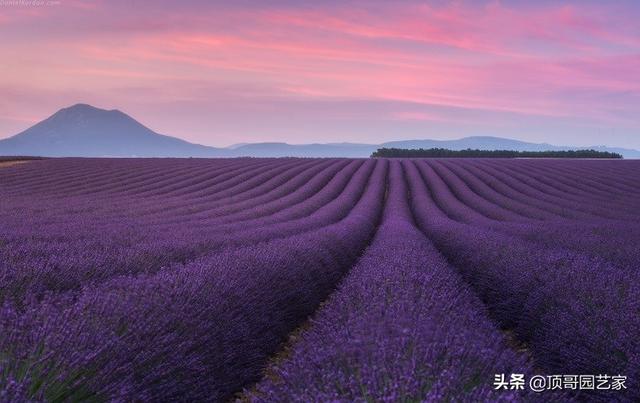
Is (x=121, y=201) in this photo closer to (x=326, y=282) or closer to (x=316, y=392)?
(x=326, y=282)

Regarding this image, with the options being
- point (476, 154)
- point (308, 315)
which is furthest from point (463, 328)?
point (476, 154)

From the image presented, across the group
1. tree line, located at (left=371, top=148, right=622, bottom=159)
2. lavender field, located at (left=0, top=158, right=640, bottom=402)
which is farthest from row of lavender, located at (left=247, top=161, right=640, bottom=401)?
tree line, located at (left=371, top=148, right=622, bottom=159)

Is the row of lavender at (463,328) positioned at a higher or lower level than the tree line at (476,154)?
lower

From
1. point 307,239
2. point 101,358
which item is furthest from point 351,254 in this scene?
point 101,358

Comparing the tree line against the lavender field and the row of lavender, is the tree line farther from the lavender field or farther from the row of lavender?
the row of lavender

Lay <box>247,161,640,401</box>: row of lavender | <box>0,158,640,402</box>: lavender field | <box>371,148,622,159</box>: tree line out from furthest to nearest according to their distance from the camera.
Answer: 1. <box>371,148,622,159</box>: tree line
2. <box>0,158,640,402</box>: lavender field
3. <box>247,161,640,401</box>: row of lavender

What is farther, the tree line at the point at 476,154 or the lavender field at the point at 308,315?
the tree line at the point at 476,154

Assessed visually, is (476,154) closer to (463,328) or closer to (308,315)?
(308,315)

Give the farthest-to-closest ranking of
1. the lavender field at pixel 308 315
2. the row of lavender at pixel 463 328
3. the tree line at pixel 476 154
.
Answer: the tree line at pixel 476 154, the lavender field at pixel 308 315, the row of lavender at pixel 463 328

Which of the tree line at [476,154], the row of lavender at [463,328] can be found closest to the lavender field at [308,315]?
the row of lavender at [463,328]

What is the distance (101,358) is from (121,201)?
14.6m

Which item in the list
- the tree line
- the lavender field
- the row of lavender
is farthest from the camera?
the tree line

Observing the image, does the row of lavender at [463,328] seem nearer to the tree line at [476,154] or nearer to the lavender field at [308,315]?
the lavender field at [308,315]

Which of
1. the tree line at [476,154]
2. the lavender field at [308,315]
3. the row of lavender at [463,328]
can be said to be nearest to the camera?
the row of lavender at [463,328]
